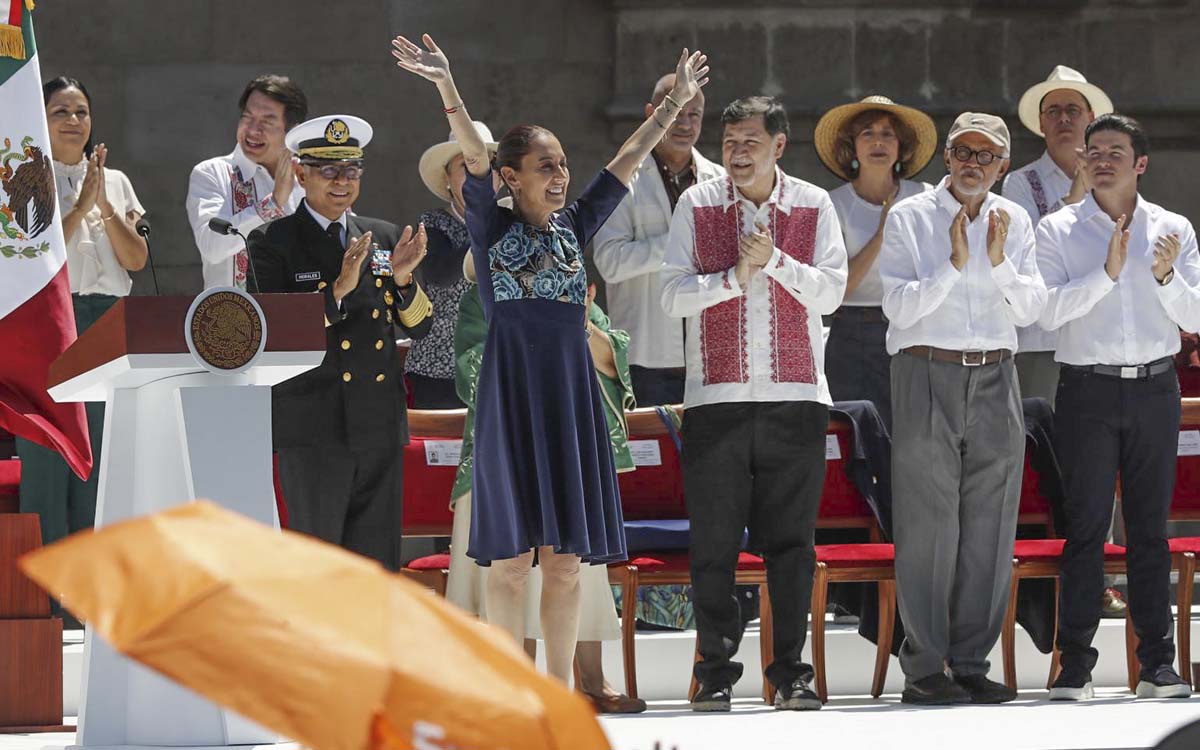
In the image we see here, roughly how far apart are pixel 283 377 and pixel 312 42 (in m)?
5.09

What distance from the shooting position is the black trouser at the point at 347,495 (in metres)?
5.27

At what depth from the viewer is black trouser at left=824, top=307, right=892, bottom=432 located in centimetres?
691

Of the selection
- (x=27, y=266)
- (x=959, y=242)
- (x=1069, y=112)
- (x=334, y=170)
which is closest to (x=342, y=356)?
(x=334, y=170)

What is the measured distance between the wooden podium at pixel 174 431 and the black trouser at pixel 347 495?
0.99m

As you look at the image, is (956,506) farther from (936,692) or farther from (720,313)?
(720,313)

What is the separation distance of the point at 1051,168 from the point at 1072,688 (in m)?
2.26

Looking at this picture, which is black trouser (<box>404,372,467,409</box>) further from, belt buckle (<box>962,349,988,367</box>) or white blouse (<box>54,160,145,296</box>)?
belt buckle (<box>962,349,988,367</box>)

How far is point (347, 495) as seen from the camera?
5301 mm

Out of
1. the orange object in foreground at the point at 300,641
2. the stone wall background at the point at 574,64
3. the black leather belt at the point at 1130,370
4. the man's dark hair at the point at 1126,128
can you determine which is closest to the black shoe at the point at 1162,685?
the black leather belt at the point at 1130,370

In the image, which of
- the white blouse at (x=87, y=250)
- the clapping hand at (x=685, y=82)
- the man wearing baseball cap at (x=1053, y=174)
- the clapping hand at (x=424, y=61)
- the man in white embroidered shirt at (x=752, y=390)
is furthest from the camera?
the man wearing baseball cap at (x=1053, y=174)

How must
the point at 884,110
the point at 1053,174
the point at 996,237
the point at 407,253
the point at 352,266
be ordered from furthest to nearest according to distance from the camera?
1. the point at 1053,174
2. the point at 884,110
3. the point at 996,237
4. the point at 407,253
5. the point at 352,266

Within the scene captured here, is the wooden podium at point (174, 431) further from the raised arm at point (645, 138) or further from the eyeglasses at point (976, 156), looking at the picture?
the eyeglasses at point (976, 156)

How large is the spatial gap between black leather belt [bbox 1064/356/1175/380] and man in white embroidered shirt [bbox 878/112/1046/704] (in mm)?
273

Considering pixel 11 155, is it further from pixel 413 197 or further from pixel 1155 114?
pixel 1155 114
